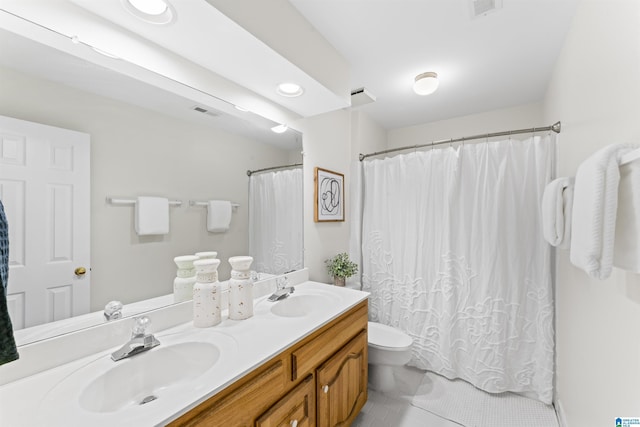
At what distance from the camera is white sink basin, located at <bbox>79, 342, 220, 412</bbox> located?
0.81 meters

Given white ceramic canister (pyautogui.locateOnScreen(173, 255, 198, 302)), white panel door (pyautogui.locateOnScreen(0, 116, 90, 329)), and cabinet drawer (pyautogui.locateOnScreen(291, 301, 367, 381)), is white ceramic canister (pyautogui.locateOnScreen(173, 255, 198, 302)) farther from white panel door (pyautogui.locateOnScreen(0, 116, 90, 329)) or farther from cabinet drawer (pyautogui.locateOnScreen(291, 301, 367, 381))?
cabinet drawer (pyautogui.locateOnScreen(291, 301, 367, 381))

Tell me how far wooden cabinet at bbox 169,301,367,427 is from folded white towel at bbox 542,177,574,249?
1077 mm

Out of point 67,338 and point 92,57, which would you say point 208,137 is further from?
point 67,338

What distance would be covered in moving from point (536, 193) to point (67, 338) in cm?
263

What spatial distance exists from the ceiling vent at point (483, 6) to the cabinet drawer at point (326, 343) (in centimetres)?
179

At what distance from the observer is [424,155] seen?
86.4 inches

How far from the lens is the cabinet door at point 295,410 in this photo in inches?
37.8

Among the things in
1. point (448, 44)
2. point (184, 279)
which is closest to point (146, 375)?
point (184, 279)

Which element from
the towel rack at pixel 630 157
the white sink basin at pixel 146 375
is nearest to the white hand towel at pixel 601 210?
the towel rack at pixel 630 157

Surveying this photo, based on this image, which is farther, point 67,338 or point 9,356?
point 67,338

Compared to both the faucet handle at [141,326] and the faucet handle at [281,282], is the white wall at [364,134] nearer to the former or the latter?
the faucet handle at [281,282]

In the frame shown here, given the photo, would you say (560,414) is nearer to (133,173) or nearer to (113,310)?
(113,310)

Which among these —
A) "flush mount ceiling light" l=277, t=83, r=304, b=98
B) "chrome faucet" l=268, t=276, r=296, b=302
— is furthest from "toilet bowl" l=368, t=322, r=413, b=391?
"flush mount ceiling light" l=277, t=83, r=304, b=98

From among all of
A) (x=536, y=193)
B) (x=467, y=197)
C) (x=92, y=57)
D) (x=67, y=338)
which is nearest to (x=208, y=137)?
(x=92, y=57)
